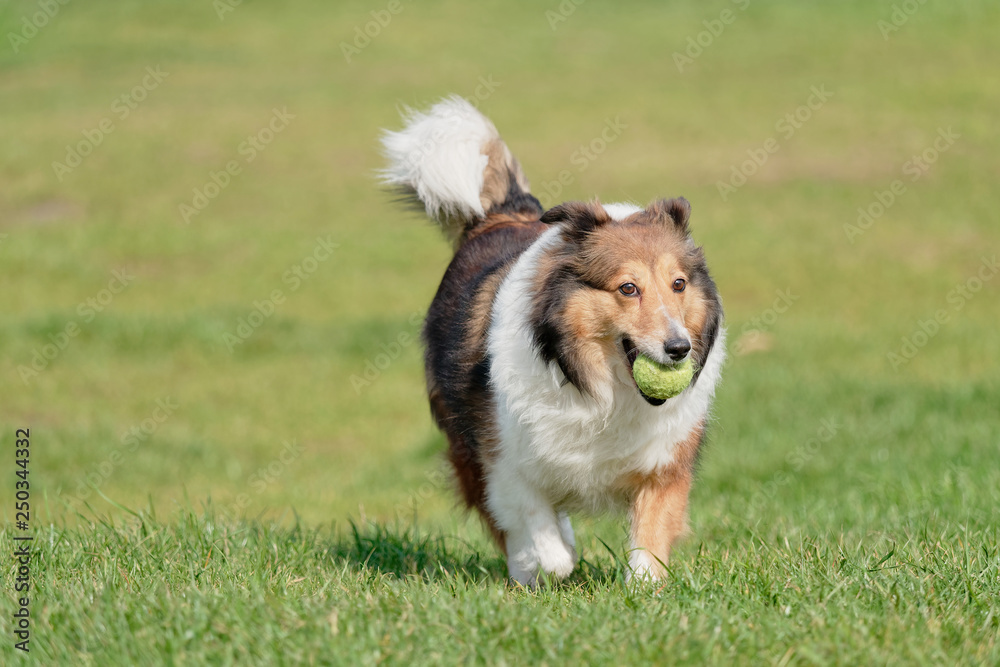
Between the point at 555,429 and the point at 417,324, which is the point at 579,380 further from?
the point at 417,324

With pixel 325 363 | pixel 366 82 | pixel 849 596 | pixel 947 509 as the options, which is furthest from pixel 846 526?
pixel 366 82

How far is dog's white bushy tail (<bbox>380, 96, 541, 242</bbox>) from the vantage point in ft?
20.0

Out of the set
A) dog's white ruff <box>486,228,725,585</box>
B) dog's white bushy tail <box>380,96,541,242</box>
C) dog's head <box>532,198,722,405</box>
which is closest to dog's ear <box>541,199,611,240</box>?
dog's head <box>532,198,722,405</box>

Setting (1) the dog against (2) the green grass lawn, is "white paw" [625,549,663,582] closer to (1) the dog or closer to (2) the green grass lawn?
(1) the dog

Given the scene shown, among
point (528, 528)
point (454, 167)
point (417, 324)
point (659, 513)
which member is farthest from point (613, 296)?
point (417, 324)

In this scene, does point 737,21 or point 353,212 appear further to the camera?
point 737,21

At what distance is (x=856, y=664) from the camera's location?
3279 mm

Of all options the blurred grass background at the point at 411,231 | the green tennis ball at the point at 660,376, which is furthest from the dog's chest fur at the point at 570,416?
the blurred grass background at the point at 411,231

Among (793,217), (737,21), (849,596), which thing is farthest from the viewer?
(737,21)

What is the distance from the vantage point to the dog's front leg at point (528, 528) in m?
4.80

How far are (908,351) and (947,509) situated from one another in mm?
7150

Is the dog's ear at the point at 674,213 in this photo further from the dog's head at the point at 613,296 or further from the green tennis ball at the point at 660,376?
Result: the green tennis ball at the point at 660,376

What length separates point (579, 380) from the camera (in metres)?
4.38

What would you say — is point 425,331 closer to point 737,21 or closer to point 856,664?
point 856,664
